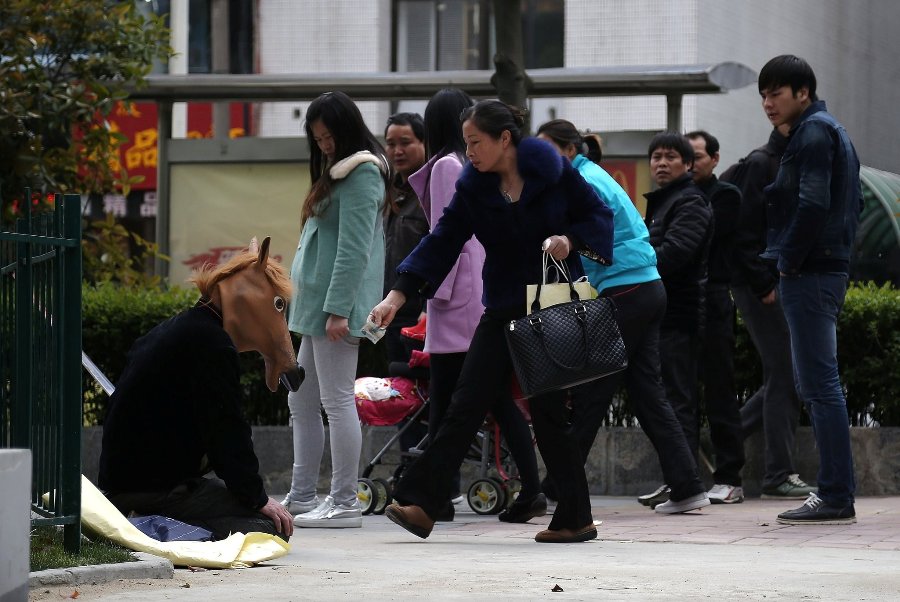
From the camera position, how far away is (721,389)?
32.4 ft

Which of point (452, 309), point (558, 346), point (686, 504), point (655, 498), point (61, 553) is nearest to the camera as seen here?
point (61, 553)

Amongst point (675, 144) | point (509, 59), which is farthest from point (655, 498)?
point (509, 59)

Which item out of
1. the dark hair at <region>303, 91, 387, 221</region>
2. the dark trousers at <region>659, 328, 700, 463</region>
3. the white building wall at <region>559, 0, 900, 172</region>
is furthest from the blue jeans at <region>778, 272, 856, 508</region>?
the white building wall at <region>559, 0, 900, 172</region>

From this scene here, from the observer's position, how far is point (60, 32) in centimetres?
1319

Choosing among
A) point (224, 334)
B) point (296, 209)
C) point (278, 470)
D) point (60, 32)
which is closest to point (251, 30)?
point (296, 209)

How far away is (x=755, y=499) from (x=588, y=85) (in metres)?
4.55

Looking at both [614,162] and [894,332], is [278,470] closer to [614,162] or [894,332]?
[894,332]

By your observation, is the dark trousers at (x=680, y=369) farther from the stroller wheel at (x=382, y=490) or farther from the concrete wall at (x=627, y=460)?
the stroller wheel at (x=382, y=490)

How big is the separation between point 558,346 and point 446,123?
1851 mm

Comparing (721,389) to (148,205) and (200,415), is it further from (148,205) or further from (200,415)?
(148,205)

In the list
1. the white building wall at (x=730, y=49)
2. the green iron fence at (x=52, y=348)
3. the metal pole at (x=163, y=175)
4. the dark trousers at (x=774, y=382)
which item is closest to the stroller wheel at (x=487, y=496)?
the dark trousers at (x=774, y=382)

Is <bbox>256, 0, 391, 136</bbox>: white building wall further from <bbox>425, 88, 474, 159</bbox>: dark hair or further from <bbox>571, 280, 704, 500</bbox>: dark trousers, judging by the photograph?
<bbox>425, 88, 474, 159</bbox>: dark hair

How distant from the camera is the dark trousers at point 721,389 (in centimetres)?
980

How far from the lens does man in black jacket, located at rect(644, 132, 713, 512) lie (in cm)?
951
